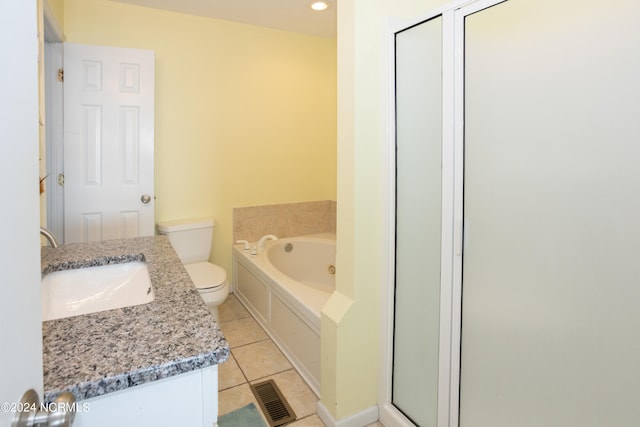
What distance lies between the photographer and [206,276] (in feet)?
8.67

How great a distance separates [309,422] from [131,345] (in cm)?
132

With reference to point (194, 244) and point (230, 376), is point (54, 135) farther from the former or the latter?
point (230, 376)

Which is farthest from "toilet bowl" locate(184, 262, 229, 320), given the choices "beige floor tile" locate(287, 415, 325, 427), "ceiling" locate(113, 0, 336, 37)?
"ceiling" locate(113, 0, 336, 37)

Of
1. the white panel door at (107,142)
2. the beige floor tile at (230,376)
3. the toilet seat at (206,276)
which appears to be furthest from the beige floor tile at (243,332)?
the white panel door at (107,142)

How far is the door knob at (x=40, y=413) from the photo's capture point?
430mm

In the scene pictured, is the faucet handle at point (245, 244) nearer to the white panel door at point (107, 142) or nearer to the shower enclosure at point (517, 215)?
the white panel door at point (107, 142)

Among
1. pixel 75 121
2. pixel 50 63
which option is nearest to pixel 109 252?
pixel 75 121

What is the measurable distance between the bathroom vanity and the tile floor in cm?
120

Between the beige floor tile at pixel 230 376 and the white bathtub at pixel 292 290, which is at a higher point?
the white bathtub at pixel 292 290

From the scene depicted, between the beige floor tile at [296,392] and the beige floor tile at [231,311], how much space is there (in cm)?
89

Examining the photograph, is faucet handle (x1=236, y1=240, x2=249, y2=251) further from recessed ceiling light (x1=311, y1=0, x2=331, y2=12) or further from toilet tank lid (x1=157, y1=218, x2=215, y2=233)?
recessed ceiling light (x1=311, y1=0, x2=331, y2=12)

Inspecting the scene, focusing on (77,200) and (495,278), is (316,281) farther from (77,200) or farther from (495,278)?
(495,278)

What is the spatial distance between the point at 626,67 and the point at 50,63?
3.13m

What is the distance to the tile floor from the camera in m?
1.93
